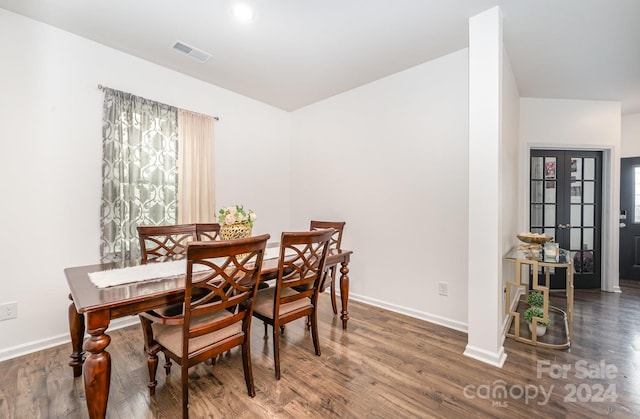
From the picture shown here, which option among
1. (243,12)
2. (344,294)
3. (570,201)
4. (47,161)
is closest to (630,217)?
(570,201)

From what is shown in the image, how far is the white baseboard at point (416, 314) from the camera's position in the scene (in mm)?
2635

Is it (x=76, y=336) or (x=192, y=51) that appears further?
(x=192, y=51)

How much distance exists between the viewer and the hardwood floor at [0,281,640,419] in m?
1.61

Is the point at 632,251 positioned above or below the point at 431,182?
below

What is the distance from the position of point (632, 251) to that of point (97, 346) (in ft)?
21.9

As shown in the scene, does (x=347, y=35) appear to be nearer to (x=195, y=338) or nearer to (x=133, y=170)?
(x=133, y=170)

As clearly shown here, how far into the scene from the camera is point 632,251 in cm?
435

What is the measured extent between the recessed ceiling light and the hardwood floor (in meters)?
2.66

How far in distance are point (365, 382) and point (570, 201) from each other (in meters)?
4.06

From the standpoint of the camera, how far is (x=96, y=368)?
127cm

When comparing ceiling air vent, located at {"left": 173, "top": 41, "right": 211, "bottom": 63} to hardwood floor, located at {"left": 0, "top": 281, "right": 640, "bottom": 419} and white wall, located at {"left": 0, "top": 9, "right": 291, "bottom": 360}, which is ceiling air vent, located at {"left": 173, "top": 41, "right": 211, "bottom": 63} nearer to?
white wall, located at {"left": 0, "top": 9, "right": 291, "bottom": 360}

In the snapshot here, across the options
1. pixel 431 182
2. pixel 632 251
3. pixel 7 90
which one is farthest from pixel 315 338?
pixel 632 251

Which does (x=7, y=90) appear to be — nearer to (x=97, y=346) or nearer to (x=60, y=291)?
(x=60, y=291)

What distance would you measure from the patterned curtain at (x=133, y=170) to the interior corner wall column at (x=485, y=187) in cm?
288
